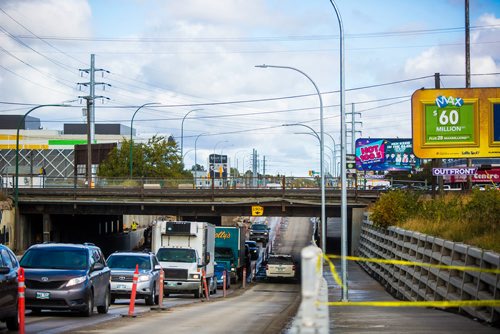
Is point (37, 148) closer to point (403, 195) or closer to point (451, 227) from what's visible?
point (403, 195)

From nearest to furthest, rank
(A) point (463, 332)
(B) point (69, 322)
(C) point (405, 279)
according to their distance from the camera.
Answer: (A) point (463, 332), (B) point (69, 322), (C) point (405, 279)

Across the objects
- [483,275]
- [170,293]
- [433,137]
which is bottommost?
[170,293]

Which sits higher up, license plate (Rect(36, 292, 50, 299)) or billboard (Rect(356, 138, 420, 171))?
billboard (Rect(356, 138, 420, 171))

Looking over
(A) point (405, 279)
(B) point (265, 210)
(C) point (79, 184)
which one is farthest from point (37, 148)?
(A) point (405, 279)

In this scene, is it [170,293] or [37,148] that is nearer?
[170,293]

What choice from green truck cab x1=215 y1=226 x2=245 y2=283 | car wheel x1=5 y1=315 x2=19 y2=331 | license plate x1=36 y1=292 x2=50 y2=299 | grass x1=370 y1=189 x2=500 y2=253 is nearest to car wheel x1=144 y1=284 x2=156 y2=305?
license plate x1=36 y1=292 x2=50 y2=299

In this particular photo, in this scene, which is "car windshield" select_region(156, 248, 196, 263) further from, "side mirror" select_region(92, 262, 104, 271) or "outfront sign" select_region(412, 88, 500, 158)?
"side mirror" select_region(92, 262, 104, 271)

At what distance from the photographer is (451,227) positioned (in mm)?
23875

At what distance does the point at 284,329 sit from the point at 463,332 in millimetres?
3868

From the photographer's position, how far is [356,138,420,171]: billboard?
76500 mm

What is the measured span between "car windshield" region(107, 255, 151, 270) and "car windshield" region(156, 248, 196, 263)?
293 inches

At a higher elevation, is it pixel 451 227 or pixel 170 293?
pixel 451 227

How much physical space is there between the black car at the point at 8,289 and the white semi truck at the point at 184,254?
60.6 feet

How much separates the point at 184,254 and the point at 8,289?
20.7 m
